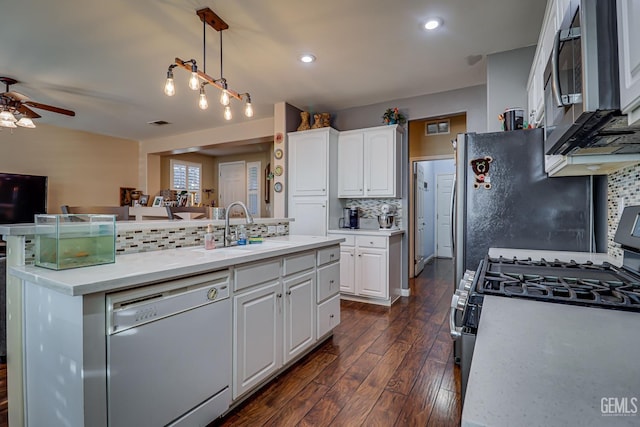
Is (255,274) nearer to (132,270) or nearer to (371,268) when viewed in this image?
(132,270)

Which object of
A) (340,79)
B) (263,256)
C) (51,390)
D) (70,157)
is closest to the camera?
(51,390)

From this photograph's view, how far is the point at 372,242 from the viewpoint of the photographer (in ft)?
12.4

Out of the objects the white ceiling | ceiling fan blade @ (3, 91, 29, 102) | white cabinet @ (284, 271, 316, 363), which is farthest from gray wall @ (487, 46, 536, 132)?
ceiling fan blade @ (3, 91, 29, 102)

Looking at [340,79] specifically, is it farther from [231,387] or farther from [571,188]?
[231,387]

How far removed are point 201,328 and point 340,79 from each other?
304 centimetres

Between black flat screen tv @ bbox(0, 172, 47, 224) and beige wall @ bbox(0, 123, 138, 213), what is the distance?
0.25 m

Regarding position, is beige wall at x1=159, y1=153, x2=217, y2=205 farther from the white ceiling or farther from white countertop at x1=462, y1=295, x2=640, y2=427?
white countertop at x1=462, y1=295, x2=640, y2=427

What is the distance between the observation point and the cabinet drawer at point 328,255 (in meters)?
2.54

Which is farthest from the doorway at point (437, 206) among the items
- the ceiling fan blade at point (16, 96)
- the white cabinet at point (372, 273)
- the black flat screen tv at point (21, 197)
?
the black flat screen tv at point (21, 197)

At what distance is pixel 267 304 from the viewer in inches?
77.1

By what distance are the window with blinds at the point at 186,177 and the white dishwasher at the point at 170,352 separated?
6.62m

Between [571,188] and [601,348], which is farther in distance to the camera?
[571,188]

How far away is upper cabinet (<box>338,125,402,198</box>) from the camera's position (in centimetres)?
395

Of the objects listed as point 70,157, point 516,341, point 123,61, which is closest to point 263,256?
point 516,341
